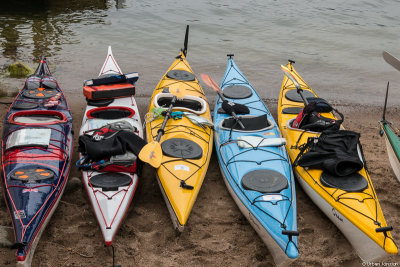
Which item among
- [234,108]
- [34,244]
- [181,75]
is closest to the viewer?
[34,244]

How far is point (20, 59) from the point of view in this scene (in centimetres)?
974

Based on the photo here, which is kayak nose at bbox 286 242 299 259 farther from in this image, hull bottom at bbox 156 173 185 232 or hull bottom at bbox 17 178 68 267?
hull bottom at bbox 17 178 68 267

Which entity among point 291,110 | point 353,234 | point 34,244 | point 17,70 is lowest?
point 17,70

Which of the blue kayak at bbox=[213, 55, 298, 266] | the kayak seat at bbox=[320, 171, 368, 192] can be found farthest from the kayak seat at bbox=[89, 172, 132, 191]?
the kayak seat at bbox=[320, 171, 368, 192]

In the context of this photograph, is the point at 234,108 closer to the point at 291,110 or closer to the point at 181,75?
the point at 291,110

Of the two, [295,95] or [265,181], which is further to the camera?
[295,95]

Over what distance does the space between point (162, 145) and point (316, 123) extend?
7.71 feet

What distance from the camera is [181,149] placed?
17.0ft

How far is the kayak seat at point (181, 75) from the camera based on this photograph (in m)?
7.25

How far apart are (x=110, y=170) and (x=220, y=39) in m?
8.51

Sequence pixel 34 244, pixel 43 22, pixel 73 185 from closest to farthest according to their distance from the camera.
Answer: pixel 34 244 < pixel 73 185 < pixel 43 22

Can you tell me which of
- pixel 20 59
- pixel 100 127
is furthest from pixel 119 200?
pixel 20 59

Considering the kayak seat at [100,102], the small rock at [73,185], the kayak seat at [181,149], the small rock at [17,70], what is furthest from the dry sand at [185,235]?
the small rock at [17,70]

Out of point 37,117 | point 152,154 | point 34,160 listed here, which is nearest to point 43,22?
point 37,117
